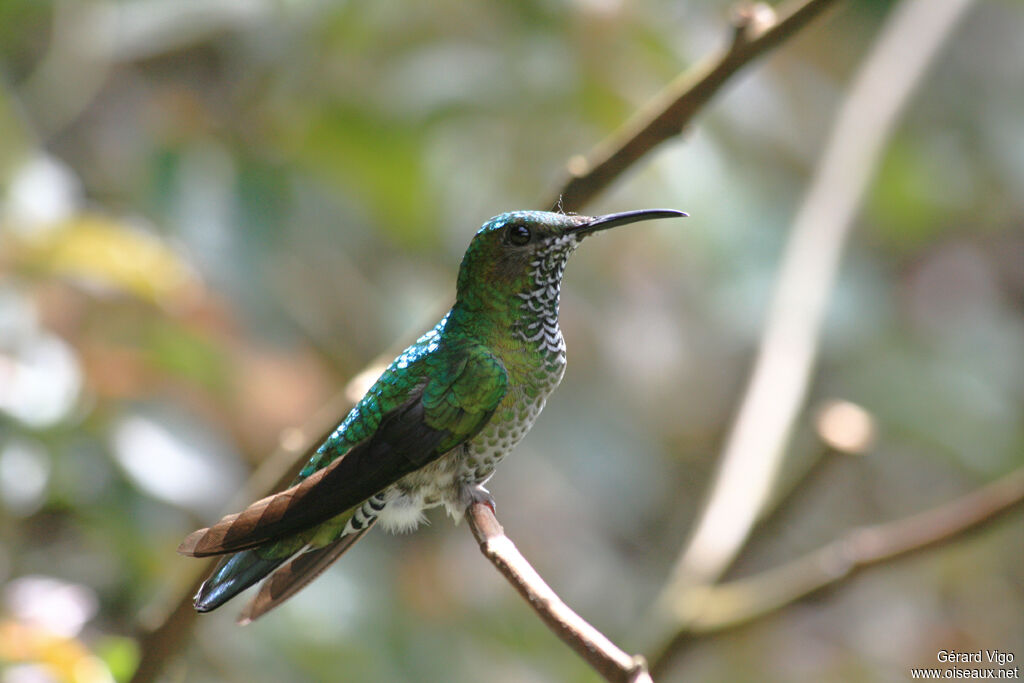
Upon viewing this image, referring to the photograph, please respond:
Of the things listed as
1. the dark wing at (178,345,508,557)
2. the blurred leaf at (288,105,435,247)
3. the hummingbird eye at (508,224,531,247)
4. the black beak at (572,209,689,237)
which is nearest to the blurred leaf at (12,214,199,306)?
the blurred leaf at (288,105,435,247)

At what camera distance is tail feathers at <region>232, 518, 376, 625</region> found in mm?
1633

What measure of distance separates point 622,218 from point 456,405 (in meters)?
0.40

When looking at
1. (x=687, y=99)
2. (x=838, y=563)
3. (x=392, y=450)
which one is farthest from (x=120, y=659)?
(x=838, y=563)

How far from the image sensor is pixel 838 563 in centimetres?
240

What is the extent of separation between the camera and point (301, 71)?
144 inches

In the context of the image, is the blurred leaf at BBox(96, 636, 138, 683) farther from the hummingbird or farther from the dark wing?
the dark wing

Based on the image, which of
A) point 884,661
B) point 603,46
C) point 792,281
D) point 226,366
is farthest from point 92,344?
point 884,661

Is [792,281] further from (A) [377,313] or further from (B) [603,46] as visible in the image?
(A) [377,313]

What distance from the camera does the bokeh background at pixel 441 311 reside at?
273 cm

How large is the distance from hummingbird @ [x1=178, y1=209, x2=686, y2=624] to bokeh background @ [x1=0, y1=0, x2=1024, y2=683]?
0.36m

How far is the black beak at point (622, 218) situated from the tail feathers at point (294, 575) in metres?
0.57

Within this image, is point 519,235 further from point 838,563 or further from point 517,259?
point 838,563

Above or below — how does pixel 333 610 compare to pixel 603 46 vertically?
below

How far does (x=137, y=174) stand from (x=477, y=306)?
6.96ft
